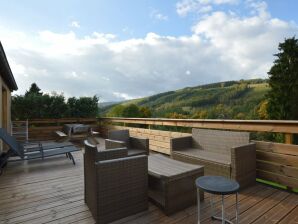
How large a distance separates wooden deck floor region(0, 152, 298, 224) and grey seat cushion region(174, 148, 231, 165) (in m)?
0.47

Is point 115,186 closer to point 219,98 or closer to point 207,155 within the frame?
point 207,155

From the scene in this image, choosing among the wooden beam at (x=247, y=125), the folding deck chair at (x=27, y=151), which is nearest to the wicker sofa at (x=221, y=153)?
the wooden beam at (x=247, y=125)

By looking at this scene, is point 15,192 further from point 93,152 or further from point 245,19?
point 245,19

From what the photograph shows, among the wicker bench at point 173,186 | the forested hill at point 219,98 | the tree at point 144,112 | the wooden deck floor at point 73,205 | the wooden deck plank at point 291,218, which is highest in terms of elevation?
the forested hill at point 219,98

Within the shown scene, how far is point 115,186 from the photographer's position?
189 centimetres

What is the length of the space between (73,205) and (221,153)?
228 centimetres

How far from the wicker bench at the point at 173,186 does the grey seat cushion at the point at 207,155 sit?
0.61 metres

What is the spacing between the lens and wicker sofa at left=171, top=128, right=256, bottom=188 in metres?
2.53

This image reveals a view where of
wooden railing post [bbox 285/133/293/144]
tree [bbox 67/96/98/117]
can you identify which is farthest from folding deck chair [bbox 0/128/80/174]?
tree [bbox 67/96/98/117]

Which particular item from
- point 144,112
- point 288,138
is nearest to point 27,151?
point 288,138

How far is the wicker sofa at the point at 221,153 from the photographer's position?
2.53m

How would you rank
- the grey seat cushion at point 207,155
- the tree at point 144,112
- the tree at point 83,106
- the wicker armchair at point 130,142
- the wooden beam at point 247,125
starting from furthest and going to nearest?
the tree at point 144,112 < the tree at point 83,106 < the wicker armchair at point 130,142 < the grey seat cushion at point 207,155 < the wooden beam at point 247,125

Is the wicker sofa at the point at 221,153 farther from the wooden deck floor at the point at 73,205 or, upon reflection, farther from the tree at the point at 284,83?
the tree at the point at 284,83

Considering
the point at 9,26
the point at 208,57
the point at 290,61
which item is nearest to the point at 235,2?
the point at 208,57
